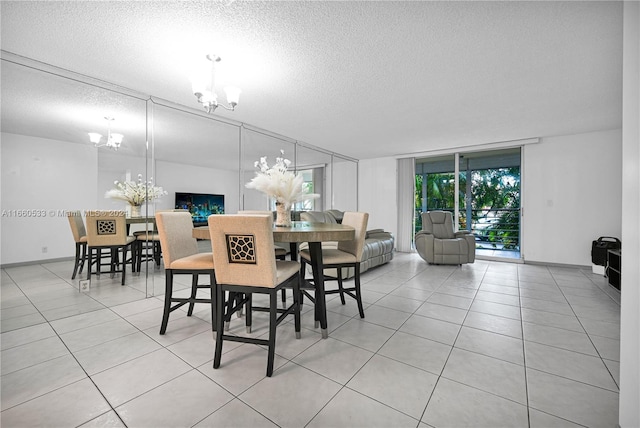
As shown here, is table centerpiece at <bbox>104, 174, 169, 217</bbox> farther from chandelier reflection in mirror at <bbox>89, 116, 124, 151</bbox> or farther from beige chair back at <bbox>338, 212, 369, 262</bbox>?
beige chair back at <bbox>338, 212, 369, 262</bbox>

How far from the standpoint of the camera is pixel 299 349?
1869mm

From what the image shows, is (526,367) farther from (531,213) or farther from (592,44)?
(531,213)

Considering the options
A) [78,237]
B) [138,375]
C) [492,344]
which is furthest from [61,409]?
[492,344]

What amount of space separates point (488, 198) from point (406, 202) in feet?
5.74

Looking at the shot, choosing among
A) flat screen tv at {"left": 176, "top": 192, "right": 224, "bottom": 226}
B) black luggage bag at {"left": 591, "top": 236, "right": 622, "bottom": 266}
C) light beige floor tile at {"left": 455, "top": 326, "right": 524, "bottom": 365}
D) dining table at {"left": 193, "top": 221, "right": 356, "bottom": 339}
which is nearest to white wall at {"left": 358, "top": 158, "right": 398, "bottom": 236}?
black luggage bag at {"left": 591, "top": 236, "right": 622, "bottom": 266}

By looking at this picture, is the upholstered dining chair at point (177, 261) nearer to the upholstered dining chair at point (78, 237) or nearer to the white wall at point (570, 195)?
the upholstered dining chair at point (78, 237)

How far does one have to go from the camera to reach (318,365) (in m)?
1.68

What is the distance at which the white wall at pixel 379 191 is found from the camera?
267 inches

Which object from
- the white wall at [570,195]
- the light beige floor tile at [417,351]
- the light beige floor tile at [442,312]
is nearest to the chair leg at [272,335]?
the light beige floor tile at [417,351]

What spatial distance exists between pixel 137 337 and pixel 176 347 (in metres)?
0.42

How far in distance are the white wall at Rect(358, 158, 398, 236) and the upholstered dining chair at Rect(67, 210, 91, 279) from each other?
18.8ft

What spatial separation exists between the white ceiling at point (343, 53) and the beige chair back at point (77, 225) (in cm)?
86

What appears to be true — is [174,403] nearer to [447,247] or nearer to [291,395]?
[291,395]

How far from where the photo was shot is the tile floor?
128cm
